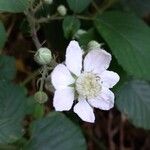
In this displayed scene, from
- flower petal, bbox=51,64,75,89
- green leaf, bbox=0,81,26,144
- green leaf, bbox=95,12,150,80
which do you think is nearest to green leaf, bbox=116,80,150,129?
green leaf, bbox=95,12,150,80

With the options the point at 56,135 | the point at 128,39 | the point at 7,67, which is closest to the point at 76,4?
the point at 128,39

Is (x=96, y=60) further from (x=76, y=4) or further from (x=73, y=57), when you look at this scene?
(x=76, y=4)

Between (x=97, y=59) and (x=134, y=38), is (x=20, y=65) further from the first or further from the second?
(x=97, y=59)

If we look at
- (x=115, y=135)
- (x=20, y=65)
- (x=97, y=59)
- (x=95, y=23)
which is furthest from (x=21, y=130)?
(x=115, y=135)

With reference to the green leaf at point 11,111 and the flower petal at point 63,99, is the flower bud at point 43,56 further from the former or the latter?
the green leaf at point 11,111

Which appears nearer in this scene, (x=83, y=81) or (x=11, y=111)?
(x=83, y=81)

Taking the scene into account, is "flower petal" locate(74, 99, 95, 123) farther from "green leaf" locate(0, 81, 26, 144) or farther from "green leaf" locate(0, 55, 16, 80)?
"green leaf" locate(0, 55, 16, 80)
